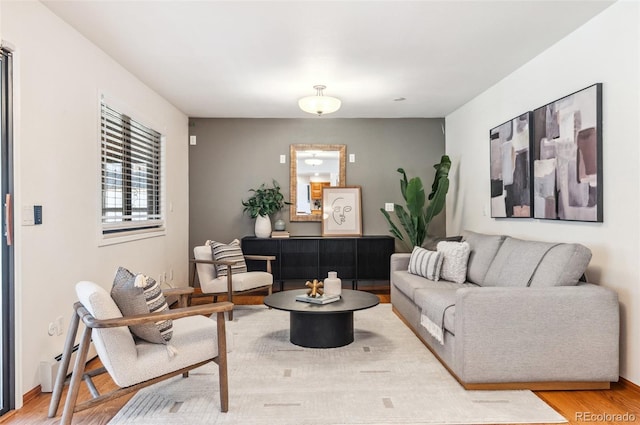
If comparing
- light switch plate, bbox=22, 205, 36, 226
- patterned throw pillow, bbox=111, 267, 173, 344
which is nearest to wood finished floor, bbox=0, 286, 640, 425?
patterned throw pillow, bbox=111, 267, 173, 344

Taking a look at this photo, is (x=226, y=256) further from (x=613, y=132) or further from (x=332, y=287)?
(x=613, y=132)

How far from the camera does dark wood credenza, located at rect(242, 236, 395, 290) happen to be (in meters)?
5.87

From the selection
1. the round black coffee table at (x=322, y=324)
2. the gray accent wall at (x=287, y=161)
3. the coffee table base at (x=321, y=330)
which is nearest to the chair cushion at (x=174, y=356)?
the round black coffee table at (x=322, y=324)

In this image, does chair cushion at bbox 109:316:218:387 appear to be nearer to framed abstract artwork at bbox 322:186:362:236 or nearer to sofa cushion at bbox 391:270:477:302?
sofa cushion at bbox 391:270:477:302

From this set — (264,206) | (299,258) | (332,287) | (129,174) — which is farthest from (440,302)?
(264,206)

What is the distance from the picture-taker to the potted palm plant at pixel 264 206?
19.5ft

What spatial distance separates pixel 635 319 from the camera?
265cm

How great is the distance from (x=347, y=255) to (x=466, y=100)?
250 centimetres

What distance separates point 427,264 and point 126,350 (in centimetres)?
286

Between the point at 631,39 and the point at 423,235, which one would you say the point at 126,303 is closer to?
the point at 631,39

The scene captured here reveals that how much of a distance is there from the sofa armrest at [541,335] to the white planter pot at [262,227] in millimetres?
3707

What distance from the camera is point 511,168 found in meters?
4.12

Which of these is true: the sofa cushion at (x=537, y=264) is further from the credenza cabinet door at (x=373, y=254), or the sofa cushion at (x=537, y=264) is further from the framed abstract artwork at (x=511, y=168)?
the credenza cabinet door at (x=373, y=254)

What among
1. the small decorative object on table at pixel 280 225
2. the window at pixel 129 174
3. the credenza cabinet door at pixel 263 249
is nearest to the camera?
the window at pixel 129 174
